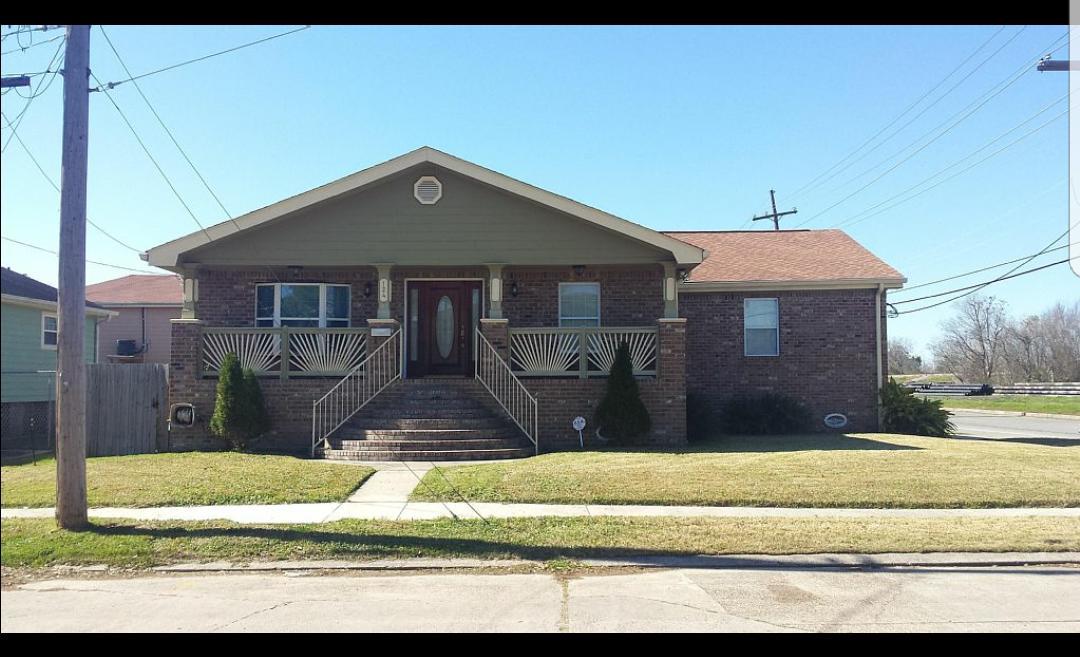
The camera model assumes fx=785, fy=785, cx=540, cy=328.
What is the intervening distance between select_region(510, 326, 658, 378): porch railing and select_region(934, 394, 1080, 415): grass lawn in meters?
26.3

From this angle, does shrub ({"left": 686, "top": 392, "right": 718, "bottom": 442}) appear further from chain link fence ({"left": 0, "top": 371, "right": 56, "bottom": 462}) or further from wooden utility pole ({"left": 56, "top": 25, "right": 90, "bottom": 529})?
chain link fence ({"left": 0, "top": 371, "right": 56, "bottom": 462})

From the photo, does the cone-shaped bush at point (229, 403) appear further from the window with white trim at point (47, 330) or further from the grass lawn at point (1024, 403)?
the grass lawn at point (1024, 403)

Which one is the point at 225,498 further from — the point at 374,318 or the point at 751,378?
the point at 751,378

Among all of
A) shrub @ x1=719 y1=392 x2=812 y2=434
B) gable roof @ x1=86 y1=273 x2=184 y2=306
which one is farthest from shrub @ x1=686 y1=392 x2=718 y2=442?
gable roof @ x1=86 y1=273 x2=184 y2=306

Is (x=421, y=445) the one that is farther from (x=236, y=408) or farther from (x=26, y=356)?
(x=26, y=356)

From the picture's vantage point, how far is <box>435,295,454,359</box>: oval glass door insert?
16016mm

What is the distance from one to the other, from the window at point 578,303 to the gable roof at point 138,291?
608 inches

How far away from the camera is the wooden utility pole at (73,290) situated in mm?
7324

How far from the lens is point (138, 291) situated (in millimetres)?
27828

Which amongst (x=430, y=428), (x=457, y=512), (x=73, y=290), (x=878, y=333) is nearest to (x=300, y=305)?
(x=430, y=428)

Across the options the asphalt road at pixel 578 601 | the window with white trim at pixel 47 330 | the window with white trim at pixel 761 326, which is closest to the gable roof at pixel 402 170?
the window with white trim at pixel 761 326

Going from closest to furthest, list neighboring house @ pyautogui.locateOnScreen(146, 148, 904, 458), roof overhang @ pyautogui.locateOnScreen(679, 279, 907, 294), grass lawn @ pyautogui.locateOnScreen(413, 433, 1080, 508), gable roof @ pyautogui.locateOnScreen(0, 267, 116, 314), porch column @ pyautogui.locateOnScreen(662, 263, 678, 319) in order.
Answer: grass lawn @ pyautogui.locateOnScreen(413, 433, 1080, 508) < neighboring house @ pyautogui.locateOnScreen(146, 148, 904, 458) < porch column @ pyautogui.locateOnScreen(662, 263, 678, 319) < roof overhang @ pyautogui.locateOnScreen(679, 279, 907, 294) < gable roof @ pyautogui.locateOnScreen(0, 267, 116, 314)
